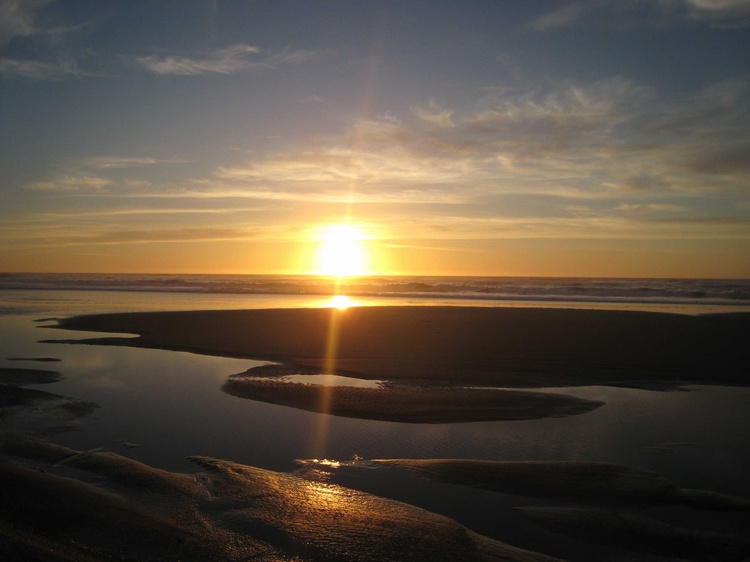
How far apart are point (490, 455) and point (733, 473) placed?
3.05 meters

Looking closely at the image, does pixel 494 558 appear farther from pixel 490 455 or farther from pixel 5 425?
pixel 5 425

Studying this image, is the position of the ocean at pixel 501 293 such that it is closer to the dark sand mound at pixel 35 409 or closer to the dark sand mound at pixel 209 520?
the dark sand mound at pixel 35 409

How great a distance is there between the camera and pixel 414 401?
11.1 m

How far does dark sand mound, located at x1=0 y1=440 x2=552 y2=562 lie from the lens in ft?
16.2

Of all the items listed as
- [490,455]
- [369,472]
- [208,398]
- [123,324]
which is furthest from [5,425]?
[123,324]

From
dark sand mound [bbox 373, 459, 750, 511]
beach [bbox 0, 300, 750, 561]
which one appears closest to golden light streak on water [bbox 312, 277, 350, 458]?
beach [bbox 0, 300, 750, 561]

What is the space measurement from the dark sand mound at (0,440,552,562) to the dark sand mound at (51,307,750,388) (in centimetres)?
744

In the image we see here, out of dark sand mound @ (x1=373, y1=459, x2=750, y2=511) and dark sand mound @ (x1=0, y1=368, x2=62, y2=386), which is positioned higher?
dark sand mound @ (x1=373, y1=459, x2=750, y2=511)

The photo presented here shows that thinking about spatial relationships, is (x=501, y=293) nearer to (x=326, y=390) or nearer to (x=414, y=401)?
(x=326, y=390)

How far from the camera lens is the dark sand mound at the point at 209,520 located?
4941mm

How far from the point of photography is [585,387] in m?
12.6

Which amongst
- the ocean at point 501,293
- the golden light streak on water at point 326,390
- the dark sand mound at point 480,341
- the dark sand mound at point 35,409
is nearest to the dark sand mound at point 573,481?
the golden light streak on water at point 326,390

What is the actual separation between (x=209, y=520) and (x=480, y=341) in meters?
14.5

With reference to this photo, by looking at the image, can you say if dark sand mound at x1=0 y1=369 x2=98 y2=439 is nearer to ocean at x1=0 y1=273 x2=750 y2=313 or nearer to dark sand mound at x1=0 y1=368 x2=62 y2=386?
dark sand mound at x1=0 y1=368 x2=62 y2=386
